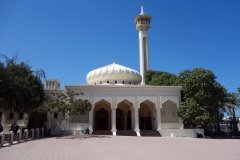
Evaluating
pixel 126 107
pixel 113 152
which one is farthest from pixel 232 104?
pixel 113 152

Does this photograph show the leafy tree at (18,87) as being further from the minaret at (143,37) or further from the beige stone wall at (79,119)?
the minaret at (143,37)

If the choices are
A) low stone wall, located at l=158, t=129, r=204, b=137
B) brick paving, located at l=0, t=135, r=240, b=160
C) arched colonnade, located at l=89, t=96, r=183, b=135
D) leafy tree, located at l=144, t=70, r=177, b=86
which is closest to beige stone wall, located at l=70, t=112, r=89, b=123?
arched colonnade, located at l=89, t=96, r=183, b=135

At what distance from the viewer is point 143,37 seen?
136 ft

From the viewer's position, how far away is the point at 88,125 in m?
23.9

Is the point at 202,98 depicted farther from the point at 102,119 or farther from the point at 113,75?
the point at 102,119

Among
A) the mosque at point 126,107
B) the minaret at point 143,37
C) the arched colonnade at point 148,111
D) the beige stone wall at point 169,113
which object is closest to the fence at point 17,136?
the mosque at point 126,107

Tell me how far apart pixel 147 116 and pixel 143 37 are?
60.1ft

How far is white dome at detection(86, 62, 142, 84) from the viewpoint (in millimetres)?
29266

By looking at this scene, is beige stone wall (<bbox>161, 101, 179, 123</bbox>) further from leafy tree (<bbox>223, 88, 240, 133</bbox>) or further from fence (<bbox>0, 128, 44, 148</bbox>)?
fence (<bbox>0, 128, 44, 148</bbox>)

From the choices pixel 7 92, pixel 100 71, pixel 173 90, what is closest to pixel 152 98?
pixel 173 90

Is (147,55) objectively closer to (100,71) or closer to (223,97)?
(100,71)

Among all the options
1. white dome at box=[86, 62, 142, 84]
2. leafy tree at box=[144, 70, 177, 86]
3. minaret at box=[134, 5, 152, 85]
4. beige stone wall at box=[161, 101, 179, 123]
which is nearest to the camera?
beige stone wall at box=[161, 101, 179, 123]

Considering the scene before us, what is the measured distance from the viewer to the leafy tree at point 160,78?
30766 mm

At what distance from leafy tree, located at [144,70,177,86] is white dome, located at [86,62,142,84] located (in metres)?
2.92
